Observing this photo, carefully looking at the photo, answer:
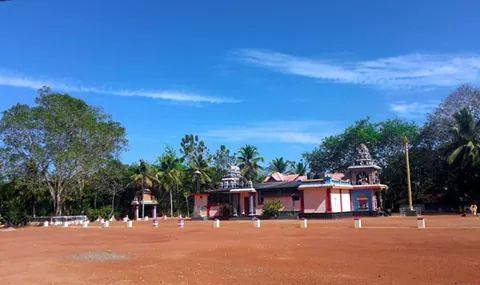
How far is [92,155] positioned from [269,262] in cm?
3905

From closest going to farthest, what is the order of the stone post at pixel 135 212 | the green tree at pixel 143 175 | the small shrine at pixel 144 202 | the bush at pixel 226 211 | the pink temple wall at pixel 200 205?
the bush at pixel 226 211 → the pink temple wall at pixel 200 205 → the green tree at pixel 143 175 → the stone post at pixel 135 212 → the small shrine at pixel 144 202

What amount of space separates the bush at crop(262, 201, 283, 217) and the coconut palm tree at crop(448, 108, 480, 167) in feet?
60.3

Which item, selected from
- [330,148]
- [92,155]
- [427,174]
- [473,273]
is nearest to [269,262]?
[473,273]

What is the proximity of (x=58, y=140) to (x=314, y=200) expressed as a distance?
26.3 m

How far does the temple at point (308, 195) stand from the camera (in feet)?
167

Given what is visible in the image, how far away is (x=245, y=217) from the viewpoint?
185ft

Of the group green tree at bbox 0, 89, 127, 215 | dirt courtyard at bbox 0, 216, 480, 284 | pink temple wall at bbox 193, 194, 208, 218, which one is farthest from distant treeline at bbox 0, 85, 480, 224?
dirt courtyard at bbox 0, 216, 480, 284

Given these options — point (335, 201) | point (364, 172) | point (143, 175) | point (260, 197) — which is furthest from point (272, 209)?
point (143, 175)

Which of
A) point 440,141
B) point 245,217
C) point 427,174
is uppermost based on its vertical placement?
point 440,141

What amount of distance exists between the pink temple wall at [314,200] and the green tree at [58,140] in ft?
71.0

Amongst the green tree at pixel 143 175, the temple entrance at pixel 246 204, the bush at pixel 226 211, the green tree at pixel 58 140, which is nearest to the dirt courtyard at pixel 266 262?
the green tree at pixel 58 140

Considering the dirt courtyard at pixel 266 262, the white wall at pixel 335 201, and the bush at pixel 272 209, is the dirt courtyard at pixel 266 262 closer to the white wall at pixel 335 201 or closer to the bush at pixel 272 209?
the white wall at pixel 335 201

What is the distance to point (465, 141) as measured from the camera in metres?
53.1

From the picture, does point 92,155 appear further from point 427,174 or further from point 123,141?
point 427,174
